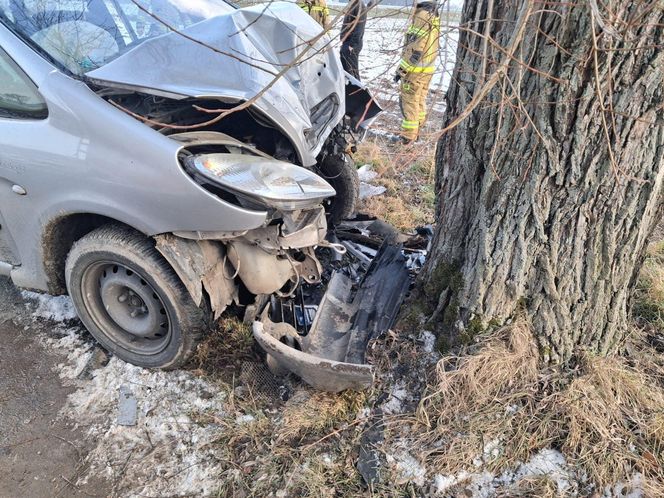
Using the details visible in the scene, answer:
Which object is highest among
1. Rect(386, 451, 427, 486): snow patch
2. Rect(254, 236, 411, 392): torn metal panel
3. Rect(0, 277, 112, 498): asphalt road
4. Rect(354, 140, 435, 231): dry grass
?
Rect(354, 140, 435, 231): dry grass

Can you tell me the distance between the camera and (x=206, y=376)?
245cm

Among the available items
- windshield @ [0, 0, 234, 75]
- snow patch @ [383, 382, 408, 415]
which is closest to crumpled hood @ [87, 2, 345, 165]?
windshield @ [0, 0, 234, 75]

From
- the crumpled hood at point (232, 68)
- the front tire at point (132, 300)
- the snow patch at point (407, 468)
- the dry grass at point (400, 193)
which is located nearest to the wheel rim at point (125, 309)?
the front tire at point (132, 300)

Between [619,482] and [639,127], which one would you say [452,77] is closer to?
[639,127]

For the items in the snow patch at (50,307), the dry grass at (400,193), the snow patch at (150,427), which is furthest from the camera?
the dry grass at (400,193)

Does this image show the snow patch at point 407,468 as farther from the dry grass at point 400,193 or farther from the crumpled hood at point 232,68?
the dry grass at point 400,193

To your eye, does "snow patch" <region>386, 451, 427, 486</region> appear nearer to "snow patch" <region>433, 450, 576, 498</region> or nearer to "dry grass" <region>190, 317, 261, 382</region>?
"snow patch" <region>433, 450, 576, 498</region>

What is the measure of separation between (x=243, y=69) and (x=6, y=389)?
2.07 m

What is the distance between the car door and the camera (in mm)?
2143

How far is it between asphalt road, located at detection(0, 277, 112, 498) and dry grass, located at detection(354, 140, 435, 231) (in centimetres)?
261

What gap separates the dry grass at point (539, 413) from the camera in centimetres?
186

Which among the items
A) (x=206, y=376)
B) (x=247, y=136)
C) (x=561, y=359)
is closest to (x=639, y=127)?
(x=561, y=359)

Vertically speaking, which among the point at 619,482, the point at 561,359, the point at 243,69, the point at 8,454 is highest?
the point at 243,69

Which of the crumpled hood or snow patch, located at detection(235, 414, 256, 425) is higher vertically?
the crumpled hood
